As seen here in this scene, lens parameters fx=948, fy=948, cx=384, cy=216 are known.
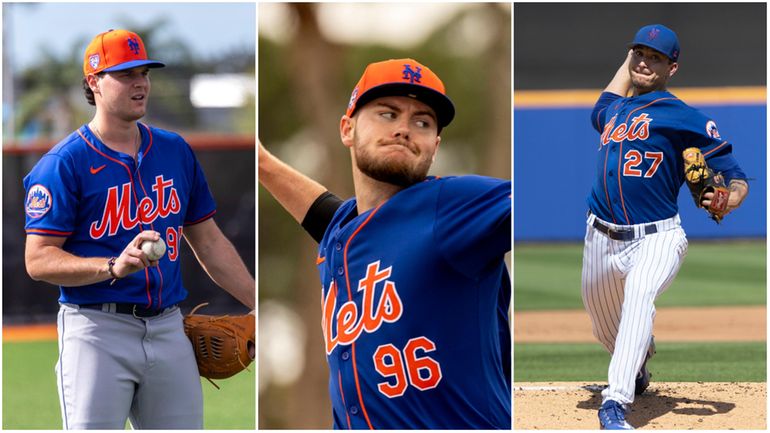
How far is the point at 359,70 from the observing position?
4.43 m

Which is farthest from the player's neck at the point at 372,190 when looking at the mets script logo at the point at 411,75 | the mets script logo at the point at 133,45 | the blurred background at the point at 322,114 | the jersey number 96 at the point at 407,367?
the blurred background at the point at 322,114

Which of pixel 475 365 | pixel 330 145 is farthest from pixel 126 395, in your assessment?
pixel 330 145

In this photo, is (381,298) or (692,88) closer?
(381,298)

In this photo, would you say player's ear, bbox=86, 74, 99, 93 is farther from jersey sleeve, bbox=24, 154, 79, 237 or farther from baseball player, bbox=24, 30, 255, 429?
jersey sleeve, bbox=24, 154, 79, 237

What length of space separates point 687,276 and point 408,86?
10.4 metres

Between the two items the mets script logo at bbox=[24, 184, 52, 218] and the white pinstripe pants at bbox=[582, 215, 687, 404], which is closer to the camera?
the mets script logo at bbox=[24, 184, 52, 218]

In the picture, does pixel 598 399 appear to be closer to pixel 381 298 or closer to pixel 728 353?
pixel 381 298

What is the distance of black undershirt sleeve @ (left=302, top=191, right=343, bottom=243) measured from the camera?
298 cm

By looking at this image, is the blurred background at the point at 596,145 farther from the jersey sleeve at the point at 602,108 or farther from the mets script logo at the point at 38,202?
the mets script logo at the point at 38,202

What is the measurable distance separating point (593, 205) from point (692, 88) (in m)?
8.42

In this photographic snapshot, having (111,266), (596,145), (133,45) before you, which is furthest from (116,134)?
(596,145)

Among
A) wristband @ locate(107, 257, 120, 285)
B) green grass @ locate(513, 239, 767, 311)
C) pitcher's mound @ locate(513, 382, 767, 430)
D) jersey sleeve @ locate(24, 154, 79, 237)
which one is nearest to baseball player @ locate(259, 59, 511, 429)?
wristband @ locate(107, 257, 120, 285)

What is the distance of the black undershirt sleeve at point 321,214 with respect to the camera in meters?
2.98

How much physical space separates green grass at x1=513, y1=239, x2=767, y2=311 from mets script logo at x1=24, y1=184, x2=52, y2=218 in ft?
23.2
